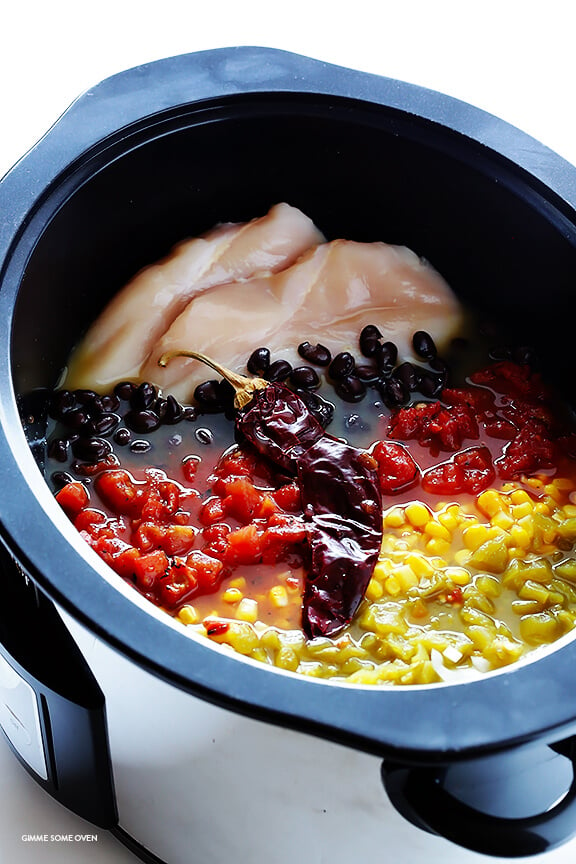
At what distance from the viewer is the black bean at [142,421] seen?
70.3 inches

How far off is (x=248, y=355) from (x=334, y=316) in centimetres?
19

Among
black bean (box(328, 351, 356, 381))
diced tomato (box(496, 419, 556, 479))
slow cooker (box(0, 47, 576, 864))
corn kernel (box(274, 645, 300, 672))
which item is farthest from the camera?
black bean (box(328, 351, 356, 381))

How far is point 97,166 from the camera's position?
172 centimetres

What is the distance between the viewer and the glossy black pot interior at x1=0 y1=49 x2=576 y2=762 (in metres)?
1.69

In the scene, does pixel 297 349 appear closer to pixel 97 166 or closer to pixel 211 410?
pixel 211 410

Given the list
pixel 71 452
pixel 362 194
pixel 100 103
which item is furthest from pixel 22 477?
pixel 362 194

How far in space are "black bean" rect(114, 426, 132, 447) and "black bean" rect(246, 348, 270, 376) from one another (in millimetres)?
252

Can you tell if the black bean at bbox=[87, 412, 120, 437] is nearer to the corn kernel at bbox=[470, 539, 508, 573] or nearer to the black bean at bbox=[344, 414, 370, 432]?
the black bean at bbox=[344, 414, 370, 432]

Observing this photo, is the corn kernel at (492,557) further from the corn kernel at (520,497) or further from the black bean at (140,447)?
the black bean at (140,447)

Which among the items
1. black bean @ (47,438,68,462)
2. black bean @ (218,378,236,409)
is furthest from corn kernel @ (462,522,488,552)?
black bean @ (47,438,68,462)

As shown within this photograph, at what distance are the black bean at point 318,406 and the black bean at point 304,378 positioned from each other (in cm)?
1

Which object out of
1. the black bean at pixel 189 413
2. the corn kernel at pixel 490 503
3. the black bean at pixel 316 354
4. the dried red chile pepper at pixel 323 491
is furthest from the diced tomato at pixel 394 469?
the black bean at pixel 189 413

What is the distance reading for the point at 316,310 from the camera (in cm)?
194

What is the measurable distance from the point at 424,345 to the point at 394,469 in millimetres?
304
